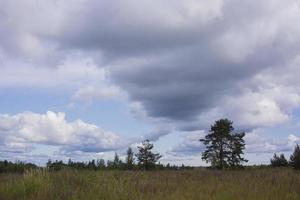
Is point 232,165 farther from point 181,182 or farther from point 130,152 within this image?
point 181,182

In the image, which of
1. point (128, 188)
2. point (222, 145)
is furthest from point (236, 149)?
point (128, 188)

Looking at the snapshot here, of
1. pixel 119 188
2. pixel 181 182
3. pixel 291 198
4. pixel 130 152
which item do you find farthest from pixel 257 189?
pixel 130 152

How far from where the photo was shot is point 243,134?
140ft

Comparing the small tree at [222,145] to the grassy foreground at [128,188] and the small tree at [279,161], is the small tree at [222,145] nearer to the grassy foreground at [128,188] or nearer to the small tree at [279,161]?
the small tree at [279,161]

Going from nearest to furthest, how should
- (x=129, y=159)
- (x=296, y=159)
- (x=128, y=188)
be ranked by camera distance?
(x=128, y=188) → (x=296, y=159) → (x=129, y=159)

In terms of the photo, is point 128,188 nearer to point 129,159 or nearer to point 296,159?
point 296,159

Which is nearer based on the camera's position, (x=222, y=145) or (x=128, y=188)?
(x=128, y=188)

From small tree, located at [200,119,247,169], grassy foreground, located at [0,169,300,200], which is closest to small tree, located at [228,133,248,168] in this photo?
small tree, located at [200,119,247,169]

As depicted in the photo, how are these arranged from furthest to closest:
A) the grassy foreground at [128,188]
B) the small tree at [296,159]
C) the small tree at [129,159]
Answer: the small tree at [129,159] → the small tree at [296,159] → the grassy foreground at [128,188]

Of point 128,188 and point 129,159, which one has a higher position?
point 129,159

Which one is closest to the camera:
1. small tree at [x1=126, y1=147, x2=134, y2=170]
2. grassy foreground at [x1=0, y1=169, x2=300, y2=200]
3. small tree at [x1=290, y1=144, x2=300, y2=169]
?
grassy foreground at [x1=0, y1=169, x2=300, y2=200]

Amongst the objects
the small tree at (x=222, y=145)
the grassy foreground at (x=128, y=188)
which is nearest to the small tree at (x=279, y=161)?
the small tree at (x=222, y=145)

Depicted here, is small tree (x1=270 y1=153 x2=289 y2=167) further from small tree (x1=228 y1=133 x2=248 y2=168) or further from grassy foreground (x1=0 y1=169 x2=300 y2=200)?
grassy foreground (x1=0 y1=169 x2=300 y2=200)

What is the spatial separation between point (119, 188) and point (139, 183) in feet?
5.37
